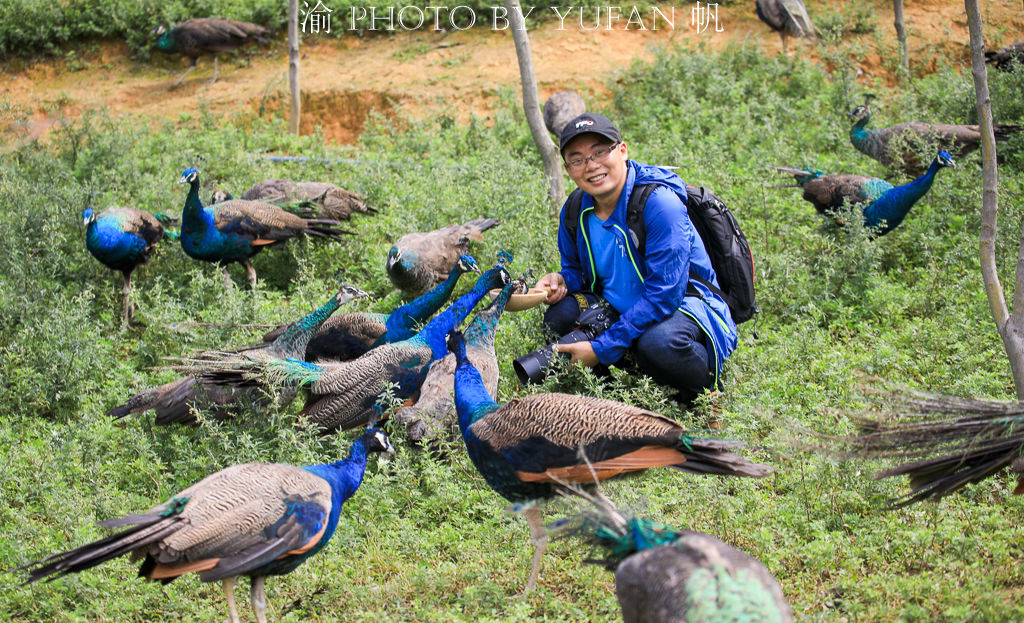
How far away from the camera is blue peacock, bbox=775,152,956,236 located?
666cm

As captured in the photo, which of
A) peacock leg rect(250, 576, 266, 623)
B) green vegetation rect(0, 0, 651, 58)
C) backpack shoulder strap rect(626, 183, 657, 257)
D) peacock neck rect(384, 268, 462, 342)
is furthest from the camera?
green vegetation rect(0, 0, 651, 58)

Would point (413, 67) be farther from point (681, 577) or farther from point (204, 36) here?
point (681, 577)

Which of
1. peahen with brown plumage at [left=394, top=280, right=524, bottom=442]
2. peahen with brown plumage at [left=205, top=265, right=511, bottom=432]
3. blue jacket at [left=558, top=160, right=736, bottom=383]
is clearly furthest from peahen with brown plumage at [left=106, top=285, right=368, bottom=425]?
blue jacket at [left=558, top=160, right=736, bottom=383]

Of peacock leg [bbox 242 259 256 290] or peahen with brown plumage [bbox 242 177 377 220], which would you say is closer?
peacock leg [bbox 242 259 256 290]

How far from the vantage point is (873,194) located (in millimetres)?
6910

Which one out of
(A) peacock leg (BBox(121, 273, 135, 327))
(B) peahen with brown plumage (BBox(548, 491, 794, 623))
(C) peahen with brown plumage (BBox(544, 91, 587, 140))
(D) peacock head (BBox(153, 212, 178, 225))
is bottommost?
(A) peacock leg (BBox(121, 273, 135, 327))

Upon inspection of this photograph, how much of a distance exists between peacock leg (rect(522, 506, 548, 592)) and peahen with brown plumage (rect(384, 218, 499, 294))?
3077 millimetres

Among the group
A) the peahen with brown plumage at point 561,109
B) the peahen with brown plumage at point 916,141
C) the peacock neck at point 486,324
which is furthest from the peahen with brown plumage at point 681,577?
the peahen with brown plumage at point 561,109

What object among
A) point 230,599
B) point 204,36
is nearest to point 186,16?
point 204,36

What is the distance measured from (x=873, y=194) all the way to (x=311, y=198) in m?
4.63

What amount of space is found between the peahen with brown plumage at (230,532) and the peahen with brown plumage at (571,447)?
729 millimetres

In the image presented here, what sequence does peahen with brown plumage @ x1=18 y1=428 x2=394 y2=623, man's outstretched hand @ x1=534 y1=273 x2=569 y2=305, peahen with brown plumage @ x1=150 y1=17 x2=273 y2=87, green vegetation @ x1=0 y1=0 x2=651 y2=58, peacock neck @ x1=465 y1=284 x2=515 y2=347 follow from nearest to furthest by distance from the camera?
peahen with brown plumage @ x1=18 y1=428 x2=394 y2=623 < peacock neck @ x1=465 y1=284 x2=515 y2=347 < man's outstretched hand @ x1=534 y1=273 x2=569 y2=305 < peahen with brown plumage @ x1=150 y1=17 x2=273 y2=87 < green vegetation @ x1=0 y1=0 x2=651 y2=58

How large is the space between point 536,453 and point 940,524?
170cm

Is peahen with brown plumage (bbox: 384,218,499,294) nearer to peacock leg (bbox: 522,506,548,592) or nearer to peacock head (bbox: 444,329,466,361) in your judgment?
peacock head (bbox: 444,329,466,361)
